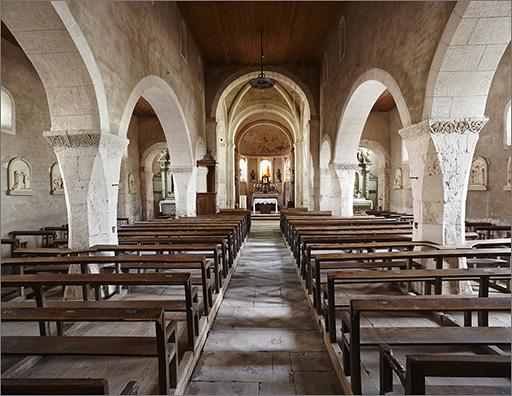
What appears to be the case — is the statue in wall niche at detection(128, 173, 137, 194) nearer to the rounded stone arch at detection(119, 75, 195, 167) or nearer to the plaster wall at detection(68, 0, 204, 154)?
the rounded stone arch at detection(119, 75, 195, 167)

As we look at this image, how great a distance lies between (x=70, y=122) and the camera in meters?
5.21

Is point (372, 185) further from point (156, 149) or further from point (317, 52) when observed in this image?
point (156, 149)

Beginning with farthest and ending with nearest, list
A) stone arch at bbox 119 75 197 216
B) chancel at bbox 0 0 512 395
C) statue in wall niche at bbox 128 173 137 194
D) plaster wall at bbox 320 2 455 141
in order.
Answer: statue in wall niche at bbox 128 173 137 194 < stone arch at bbox 119 75 197 216 < plaster wall at bbox 320 2 455 141 < chancel at bbox 0 0 512 395

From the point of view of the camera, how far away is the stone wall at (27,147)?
335 inches

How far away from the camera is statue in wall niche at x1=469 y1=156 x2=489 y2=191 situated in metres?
9.76

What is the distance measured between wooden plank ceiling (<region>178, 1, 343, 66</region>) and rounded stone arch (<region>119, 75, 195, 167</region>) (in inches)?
127

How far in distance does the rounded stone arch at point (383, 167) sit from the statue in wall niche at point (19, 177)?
15.1m

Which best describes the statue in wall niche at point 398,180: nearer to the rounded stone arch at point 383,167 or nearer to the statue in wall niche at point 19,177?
the rounded stone arch at point 383,167

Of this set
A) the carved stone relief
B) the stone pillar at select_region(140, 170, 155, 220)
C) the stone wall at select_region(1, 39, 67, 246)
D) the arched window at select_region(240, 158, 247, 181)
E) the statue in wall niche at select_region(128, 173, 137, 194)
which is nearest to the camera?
the stone wall at select_region(1, 39, 67, 246)

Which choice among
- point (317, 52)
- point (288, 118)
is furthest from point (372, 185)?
point (317, 52)

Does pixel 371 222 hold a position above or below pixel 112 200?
below

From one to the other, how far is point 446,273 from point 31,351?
354cm

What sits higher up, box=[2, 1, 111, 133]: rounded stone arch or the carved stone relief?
box=[2, 1, 111, 133]: rounded stone arch

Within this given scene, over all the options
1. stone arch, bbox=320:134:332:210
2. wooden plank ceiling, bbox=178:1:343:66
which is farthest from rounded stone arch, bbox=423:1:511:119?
stone arch, bbox=320:134:332:210
